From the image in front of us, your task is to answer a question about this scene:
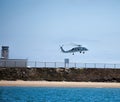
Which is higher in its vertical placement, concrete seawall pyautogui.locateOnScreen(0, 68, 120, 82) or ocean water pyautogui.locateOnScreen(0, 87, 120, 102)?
concrete seawall pyautogui.locateOnScreen(0, 68, 120, 82)

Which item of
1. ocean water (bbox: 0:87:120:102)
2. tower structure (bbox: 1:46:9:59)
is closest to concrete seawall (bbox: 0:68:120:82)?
ocean water (bbox: 0:87:120:102)

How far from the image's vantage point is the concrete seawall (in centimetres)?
6981

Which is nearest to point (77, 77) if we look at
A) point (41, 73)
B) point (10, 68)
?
point (41, 73)

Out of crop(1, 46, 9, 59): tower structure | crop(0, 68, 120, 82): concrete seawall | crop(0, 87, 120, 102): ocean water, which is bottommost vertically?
crop(0, 87, 120, 102): ocean water

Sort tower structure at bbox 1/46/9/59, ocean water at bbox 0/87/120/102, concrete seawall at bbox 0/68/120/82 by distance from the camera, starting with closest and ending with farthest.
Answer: ocean water at bbox 0/87/120/102
concrete seawall at bbox 0/68/120/82
tower structure at bbox 1/46/9/59

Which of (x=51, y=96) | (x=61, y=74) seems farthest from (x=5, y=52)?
(x=51, y=96)

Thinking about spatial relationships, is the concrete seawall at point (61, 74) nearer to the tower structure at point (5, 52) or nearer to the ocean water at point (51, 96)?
the ocean water at point (51, 96)

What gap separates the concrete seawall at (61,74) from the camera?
69812 millimetres

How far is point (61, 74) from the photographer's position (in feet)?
233

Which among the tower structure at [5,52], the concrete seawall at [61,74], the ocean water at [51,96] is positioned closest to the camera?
the ocean water at [51,96]

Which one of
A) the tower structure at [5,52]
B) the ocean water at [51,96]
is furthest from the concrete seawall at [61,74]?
the tower structure at [5,52]

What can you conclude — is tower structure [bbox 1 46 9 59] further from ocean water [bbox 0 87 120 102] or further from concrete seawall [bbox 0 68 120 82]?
ocean water [bbox 0 87 120 102]

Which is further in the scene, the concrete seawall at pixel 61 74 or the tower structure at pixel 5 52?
the tower structure at pixel 5 52

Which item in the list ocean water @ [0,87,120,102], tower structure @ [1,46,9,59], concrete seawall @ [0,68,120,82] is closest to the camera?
ocean water @ [0,87,120,102]
